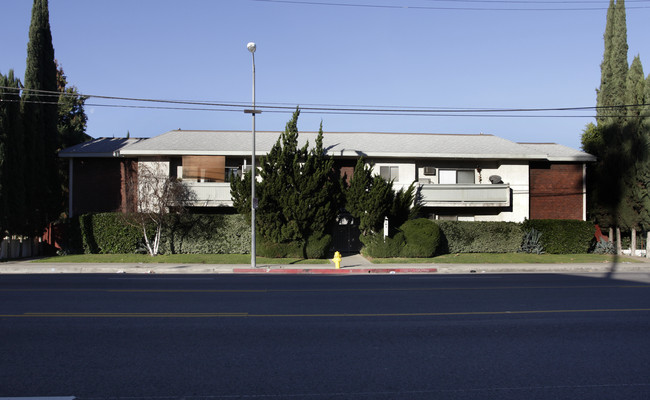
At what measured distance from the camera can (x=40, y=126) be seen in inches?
993

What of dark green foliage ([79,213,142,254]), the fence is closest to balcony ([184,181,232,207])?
dark green foliage ([79,213,142,254])

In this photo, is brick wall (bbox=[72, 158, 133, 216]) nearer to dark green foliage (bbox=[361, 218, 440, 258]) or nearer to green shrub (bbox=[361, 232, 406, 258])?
green shrub (bbox=[361, 232, 406, 258])

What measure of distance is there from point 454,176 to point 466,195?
1.85m

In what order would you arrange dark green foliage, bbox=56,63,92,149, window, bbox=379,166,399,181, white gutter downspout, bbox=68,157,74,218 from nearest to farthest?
white gutter downspout, bbox=68,157,74,218, window, bbox=379,166,399,181, dark green foliage, bbox=56,63,92,149

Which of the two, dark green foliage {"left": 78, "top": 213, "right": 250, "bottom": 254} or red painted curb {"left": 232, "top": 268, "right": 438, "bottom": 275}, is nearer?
red painted curb {"left": 232, "top": 268, "right": 438, "bottom": 275}

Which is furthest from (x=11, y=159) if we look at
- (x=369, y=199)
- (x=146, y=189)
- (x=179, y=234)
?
Answer: (x=369, y=199)

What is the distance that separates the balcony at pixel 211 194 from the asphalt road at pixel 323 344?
13.4 meters

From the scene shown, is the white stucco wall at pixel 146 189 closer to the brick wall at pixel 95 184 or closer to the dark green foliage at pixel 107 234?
the dark green foliage at pixel 107 234

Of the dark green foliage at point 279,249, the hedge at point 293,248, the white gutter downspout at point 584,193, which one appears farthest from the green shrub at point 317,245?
Result: the white gutter downspout at point 584,193

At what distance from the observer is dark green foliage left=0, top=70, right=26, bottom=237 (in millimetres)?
21859

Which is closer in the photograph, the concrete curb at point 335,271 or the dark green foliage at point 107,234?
the concrete curb at point 335,271

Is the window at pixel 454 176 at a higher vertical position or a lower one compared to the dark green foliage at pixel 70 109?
lower

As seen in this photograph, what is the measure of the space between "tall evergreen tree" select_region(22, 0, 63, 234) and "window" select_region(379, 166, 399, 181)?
16.6 meters

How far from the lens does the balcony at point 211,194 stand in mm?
25578
